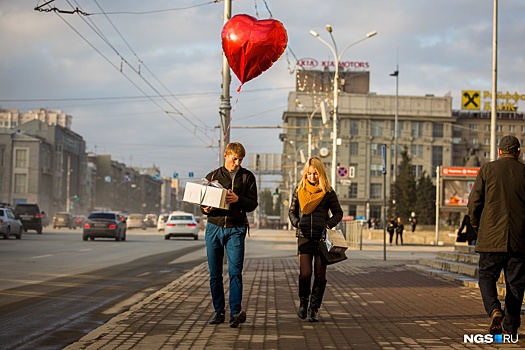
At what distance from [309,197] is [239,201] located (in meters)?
1.01

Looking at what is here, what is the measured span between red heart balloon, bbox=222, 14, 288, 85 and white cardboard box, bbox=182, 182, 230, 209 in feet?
18.2

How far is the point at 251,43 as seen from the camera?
536 inches

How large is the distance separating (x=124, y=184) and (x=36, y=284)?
171 meters

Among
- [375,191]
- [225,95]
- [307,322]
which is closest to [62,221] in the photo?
[375,191]

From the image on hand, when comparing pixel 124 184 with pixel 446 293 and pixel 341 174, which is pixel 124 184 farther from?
pixel 446 293

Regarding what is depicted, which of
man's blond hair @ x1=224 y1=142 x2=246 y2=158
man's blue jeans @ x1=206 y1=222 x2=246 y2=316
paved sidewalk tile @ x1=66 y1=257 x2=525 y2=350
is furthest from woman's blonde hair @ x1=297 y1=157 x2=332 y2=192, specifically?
paved sidewalk tile @ x1=66 y1=257 x2=525 y2=350

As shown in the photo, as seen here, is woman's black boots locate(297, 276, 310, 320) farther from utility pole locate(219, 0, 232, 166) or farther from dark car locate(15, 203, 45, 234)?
dark car locate(15, 203, 45, 234)

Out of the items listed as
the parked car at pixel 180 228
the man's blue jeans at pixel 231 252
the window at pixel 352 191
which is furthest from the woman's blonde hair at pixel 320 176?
the window at pixel 352 191

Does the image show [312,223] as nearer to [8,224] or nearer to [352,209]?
[8,224]

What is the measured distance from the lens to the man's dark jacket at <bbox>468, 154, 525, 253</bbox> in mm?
7781

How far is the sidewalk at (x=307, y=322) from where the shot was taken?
764 cm

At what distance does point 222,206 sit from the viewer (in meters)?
8.48

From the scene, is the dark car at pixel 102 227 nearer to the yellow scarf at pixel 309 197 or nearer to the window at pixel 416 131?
the yellow scarf at pixel 309 197

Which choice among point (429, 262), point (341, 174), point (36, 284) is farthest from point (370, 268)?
point (341, 174)
